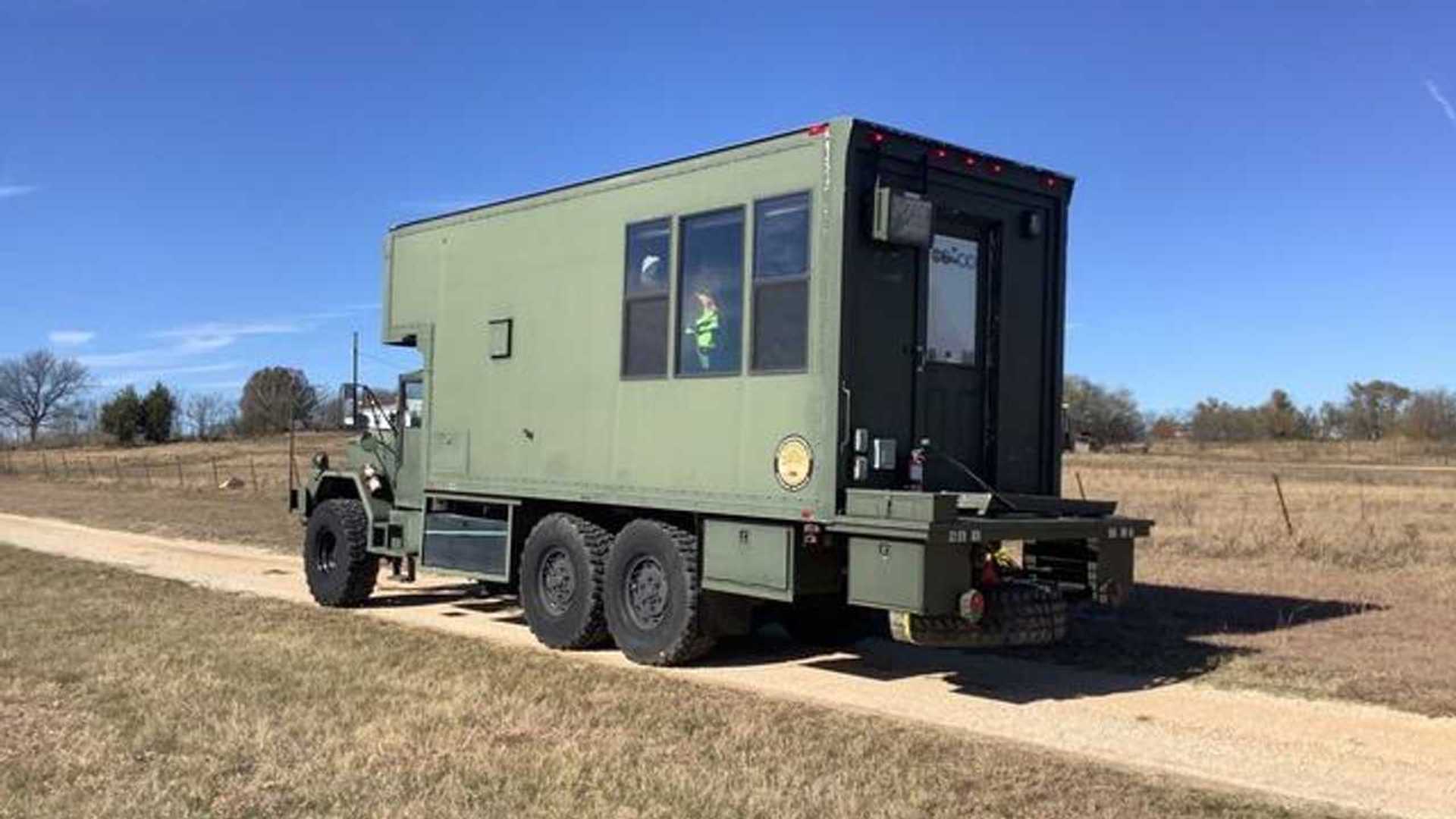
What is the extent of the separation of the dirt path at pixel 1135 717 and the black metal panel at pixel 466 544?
57 centimetres

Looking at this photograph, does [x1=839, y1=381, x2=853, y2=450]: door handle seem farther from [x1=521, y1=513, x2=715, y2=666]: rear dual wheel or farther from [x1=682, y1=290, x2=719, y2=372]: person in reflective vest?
[x1=521, y1=513, x2=715, y2=666]: rear dual wheel

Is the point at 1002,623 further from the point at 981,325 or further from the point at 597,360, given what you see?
the point at 597,360

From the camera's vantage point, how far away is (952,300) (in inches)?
404

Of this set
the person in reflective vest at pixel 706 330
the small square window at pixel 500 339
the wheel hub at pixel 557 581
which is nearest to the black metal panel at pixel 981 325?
the person in reflective vest at pixel 706 330

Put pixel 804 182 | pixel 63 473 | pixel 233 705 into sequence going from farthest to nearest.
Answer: pixel 63 473
pixel 804 182
pixel 233 705

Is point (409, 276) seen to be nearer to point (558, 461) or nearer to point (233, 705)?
point (558, 461)

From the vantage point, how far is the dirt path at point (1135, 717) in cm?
709

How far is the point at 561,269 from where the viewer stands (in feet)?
38.6

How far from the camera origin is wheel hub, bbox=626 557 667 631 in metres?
10.6

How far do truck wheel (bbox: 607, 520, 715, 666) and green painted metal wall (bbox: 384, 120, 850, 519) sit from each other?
1.00 feet

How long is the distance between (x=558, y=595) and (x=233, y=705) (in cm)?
387

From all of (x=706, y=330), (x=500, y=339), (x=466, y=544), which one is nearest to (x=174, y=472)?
(x=466, y=544)

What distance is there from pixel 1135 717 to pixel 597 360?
5149 mm

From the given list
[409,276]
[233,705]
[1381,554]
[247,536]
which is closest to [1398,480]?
[1381,554]
